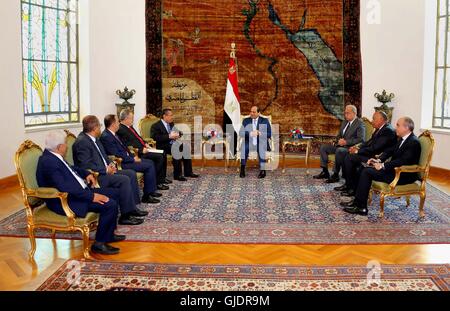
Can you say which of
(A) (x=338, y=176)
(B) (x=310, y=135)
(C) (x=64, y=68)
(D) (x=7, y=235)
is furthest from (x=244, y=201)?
(C) (x=64, y=68)

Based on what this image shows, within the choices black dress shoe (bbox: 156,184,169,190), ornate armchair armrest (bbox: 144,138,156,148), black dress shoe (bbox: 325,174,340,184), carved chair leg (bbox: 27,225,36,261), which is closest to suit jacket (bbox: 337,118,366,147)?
black dress shoe (bbox: 325,174,340,184)

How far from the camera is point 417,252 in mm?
5211

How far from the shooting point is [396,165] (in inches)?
255

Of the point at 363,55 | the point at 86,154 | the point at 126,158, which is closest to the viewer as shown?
the point at 86,154

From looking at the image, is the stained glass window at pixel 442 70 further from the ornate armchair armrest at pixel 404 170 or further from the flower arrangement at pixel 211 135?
the flower arrangement at pixel 211 135

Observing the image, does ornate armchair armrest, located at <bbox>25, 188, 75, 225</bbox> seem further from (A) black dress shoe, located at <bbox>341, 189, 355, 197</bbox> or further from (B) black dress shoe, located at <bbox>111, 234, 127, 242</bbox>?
(A) black dress shoe, located at <bbox>341, 189, 355, 197</bbox>

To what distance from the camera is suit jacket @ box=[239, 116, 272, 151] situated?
9.52 metres

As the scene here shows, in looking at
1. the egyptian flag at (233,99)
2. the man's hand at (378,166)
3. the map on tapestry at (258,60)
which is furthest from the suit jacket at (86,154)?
the map on tapestry at (258,60)

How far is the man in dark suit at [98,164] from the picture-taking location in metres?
5.98

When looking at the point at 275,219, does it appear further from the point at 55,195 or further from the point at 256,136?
the point at 256,136

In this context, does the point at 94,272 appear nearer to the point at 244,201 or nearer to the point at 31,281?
the point at 31,281

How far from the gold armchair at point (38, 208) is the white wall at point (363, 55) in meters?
5.19

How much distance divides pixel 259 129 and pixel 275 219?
3417 mm

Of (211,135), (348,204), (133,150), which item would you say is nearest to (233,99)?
(211,135)
